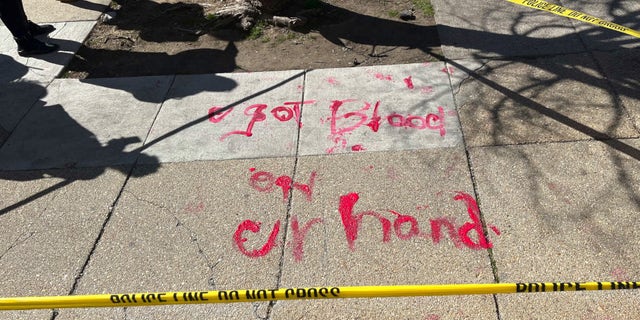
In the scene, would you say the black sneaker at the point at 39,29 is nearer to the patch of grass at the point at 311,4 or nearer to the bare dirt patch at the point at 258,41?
the bare dirt patch at the point at 258,41

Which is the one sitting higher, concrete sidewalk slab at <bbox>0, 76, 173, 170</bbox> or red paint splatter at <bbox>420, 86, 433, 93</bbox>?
concrete sidewalk slab at <bbox>0, 76, 173, 170</bbox>

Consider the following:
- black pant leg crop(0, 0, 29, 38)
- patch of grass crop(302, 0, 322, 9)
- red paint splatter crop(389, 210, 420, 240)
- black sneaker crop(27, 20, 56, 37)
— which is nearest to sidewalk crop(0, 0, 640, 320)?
red paint splatter crop(389, 210, 420, 240)

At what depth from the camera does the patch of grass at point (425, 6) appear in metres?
6.56

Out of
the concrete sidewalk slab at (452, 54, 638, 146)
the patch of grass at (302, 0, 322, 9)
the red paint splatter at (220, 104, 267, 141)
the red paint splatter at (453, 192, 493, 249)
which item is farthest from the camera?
the patch of grass at (302, 0, 322, 9)

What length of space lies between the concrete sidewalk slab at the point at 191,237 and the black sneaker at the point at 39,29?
370cm

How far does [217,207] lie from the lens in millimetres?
4020

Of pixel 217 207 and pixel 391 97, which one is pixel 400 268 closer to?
pixel 217 207

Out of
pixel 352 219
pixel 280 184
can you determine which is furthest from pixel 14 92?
pixel 352 219

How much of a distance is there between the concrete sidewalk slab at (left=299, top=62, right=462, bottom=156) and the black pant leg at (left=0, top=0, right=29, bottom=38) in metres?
3.70

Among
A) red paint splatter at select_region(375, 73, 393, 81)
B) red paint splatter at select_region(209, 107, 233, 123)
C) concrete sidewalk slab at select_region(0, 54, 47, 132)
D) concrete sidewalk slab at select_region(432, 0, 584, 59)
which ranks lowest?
concrete sidewalk slab at select_region(432, 0, 584, 59)

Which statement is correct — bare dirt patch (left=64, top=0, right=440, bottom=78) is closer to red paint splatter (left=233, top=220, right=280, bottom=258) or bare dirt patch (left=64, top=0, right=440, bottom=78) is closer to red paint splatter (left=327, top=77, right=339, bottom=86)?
red paint splatter (left=327, top=77, right=339, bottom=86)

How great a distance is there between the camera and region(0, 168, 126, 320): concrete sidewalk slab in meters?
3.56

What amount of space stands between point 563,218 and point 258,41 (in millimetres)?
4238

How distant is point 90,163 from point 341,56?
3.03 m
